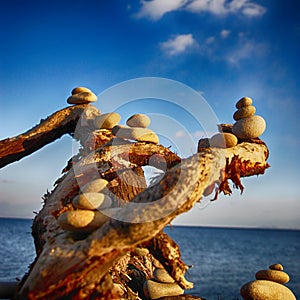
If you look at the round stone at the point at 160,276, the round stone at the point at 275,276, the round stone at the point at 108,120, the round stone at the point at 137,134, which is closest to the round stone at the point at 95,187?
the round stone at the point at 137,134

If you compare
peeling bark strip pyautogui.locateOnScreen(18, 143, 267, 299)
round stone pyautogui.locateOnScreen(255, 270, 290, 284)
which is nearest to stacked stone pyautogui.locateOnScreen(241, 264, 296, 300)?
round stone pyautogui.locateOnScreen(255, 270, 290, 284)

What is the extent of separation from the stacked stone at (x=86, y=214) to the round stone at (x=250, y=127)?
250cm

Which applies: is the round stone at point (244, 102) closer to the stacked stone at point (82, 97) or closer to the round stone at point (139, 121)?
the round stone at point (139, 121)

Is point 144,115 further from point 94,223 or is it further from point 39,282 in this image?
point 39,282

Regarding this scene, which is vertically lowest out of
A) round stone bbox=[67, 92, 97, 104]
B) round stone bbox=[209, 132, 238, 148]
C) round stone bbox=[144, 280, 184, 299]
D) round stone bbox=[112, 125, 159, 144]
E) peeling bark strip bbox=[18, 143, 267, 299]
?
round stone bbox=[144, 280, 184, 299]

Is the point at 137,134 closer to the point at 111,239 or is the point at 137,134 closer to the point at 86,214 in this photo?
the point at 86,214

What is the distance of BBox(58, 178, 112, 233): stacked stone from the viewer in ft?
14.7

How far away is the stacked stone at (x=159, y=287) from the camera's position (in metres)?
7.93

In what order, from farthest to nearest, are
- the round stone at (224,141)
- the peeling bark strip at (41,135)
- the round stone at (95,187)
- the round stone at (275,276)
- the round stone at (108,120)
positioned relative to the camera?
the round stone at (275,276)
the peeling bark strip at (41,135)
the round stone at (108,120)
the round stone at (224,141)
the round stone at (95,187)

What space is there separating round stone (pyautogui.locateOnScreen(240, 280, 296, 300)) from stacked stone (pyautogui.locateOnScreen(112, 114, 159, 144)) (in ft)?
12.6

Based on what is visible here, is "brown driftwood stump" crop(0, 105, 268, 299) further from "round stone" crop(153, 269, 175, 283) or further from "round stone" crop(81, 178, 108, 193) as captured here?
"round stone" crop(153, 269, 175, 283)

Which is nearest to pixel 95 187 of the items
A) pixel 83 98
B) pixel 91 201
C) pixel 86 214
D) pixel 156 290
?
pixel 91 201

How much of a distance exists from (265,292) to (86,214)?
514cm

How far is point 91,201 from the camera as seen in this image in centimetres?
460
